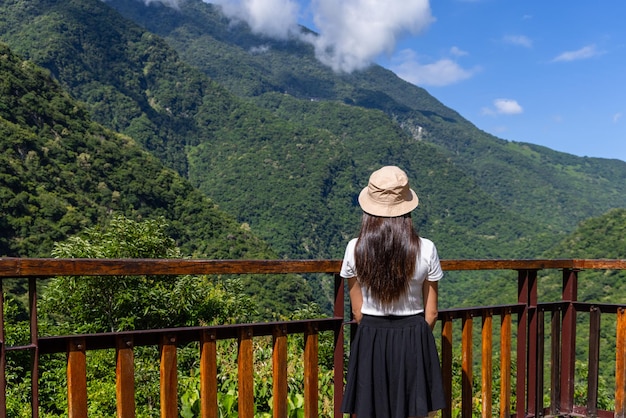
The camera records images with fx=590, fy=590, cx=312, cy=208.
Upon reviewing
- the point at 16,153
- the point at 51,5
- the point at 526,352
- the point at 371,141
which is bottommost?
the point at 526,352

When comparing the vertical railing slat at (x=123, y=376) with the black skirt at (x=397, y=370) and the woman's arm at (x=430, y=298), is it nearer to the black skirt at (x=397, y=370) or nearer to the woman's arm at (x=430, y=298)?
the black skirt at (x=397, y=370)

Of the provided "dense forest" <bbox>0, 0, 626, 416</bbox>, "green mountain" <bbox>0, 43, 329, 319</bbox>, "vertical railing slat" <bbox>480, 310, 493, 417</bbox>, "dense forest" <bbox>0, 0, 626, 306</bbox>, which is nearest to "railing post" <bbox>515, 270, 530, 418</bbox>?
"vertical railing slat" <bbox>480, 310, 493, 417</bbox>

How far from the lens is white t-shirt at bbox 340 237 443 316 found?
6.15ft

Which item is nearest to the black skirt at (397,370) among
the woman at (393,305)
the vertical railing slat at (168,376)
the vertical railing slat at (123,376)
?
the woman at (393,305)

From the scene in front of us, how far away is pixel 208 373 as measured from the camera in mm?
1798

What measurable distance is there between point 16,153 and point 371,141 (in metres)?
89.4

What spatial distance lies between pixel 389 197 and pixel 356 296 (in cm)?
35

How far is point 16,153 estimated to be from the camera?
1464 inches

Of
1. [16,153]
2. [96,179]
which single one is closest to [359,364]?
[16,153]

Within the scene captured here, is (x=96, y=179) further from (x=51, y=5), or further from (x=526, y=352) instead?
(x=51, y=5)

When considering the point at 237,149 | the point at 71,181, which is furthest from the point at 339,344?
the point at 237,149

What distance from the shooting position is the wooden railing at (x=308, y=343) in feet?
5.03

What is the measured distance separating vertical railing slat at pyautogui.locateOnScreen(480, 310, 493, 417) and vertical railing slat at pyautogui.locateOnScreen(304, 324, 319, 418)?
2.94ft

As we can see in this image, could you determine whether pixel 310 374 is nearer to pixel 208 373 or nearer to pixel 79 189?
pixel 208 373
